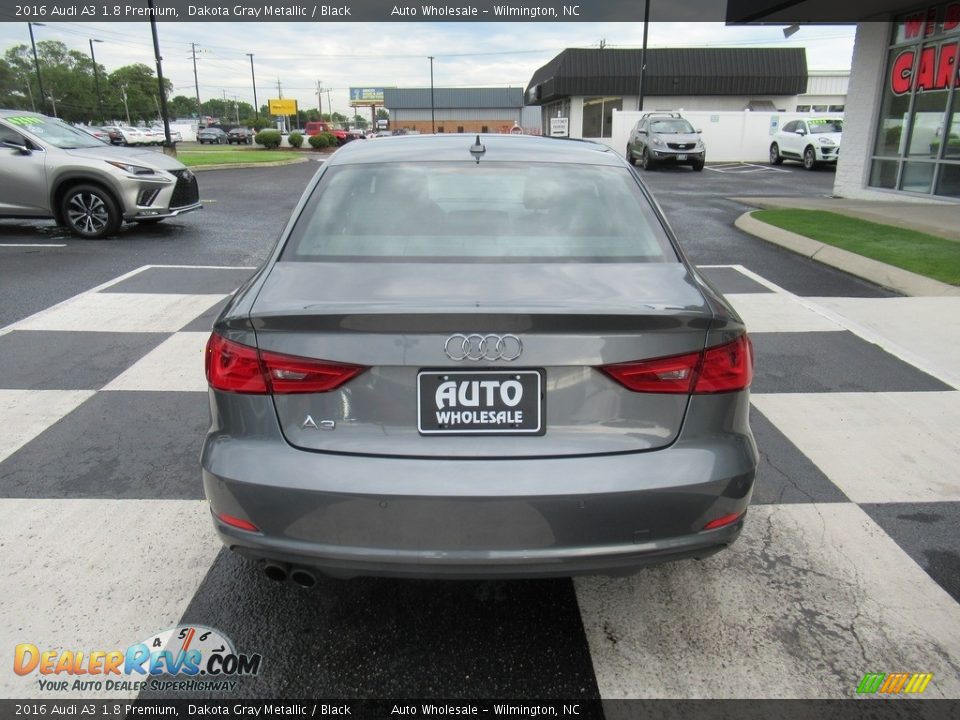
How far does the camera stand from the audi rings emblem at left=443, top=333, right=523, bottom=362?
2.09m

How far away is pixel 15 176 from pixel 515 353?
1048 centimetres

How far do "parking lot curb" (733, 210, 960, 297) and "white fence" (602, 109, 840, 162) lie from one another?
22.7m

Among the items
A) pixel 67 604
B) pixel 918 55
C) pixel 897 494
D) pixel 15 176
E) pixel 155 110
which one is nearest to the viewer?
pixel 67 604

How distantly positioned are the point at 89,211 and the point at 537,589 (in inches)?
387

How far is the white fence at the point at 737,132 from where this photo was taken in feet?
104

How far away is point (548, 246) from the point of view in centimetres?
273

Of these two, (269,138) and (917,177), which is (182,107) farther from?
(917,177)

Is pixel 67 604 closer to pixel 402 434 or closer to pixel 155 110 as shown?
pixel 402 434

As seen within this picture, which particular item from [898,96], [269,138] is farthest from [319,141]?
[898,96]

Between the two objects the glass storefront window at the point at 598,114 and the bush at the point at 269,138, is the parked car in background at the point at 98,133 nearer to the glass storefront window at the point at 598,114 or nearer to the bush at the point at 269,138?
the bush at the point at 269,138

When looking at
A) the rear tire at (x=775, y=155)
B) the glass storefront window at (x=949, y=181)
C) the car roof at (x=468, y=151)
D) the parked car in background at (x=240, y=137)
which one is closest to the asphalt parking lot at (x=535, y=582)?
the car roof at (x=468, y=151)

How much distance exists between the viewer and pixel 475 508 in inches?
80.6

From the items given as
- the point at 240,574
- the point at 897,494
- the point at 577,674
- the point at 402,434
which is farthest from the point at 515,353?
the point at 897,494

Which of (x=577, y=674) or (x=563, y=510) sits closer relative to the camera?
(x=563, y=510)
